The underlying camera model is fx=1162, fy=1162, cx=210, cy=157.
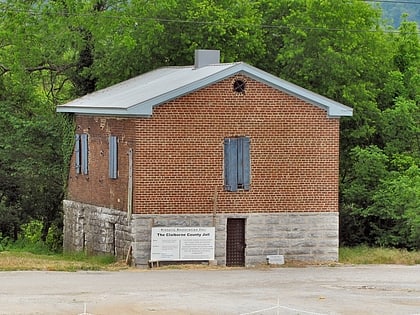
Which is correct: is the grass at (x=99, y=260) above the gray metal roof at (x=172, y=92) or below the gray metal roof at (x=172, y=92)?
below

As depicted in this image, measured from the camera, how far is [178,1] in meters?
46.8

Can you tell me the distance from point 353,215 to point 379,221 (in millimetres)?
1026

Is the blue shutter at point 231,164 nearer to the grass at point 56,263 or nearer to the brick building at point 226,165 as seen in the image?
the brick building at point 226,165

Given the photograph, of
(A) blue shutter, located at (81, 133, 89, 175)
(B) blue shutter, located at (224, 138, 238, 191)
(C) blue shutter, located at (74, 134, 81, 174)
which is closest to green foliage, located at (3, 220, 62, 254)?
(C) blue shutter, located at (74, 134, 81, 174)

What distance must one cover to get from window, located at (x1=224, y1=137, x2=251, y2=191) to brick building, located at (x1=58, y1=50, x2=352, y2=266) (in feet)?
0.10

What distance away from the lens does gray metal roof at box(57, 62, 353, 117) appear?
115ft

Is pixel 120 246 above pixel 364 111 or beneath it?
beneath

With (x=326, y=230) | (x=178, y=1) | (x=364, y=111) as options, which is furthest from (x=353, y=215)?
(x=178, y=1)

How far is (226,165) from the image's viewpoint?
118 feet

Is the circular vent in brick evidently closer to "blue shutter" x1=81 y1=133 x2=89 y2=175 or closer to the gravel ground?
the gravel ground

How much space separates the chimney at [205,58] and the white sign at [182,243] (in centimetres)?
684

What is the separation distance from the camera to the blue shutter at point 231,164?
118 feet

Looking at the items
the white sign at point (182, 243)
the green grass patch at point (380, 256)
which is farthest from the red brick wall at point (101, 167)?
the green grass patch at point (380, 256)

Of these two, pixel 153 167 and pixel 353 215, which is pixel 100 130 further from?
pixel 353 215
